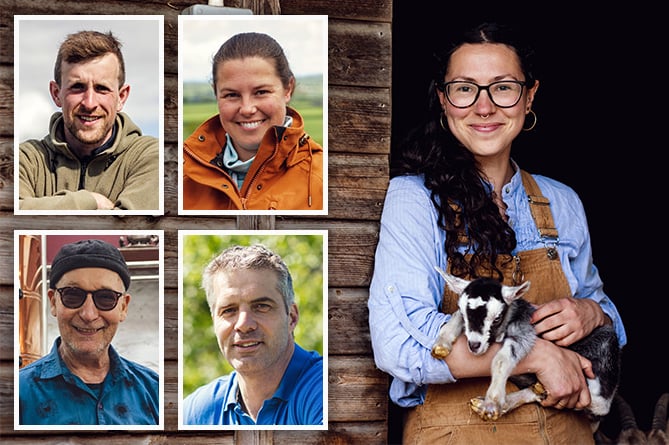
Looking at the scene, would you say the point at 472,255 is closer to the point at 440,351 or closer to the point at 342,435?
the point at 440,351

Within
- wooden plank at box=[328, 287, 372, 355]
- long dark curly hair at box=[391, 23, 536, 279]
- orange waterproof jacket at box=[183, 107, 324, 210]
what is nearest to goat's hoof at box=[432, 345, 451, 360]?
long dark curly hair at box=[391, 23, 536, 279]

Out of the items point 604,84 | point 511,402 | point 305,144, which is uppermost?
point 604,84

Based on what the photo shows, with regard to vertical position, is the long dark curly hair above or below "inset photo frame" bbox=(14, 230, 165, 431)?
above

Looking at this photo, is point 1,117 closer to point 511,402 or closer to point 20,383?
point 20,383

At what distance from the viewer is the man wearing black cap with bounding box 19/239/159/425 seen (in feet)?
13.2

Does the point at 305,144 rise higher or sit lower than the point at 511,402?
higher

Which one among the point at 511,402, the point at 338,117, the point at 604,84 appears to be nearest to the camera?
the point at 511,402

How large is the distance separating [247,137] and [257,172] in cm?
16

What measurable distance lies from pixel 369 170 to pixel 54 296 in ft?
4.86

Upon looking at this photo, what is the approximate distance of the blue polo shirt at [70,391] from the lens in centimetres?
408

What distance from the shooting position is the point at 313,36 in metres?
4.09

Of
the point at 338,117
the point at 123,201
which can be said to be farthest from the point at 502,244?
the point at 123,201

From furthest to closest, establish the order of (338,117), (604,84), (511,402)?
(604,84) < (338,117) < (511,402)

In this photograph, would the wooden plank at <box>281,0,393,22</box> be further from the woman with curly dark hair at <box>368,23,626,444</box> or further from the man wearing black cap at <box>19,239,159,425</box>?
the man wearing black cap at <box>19,239,159,425</box>
